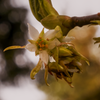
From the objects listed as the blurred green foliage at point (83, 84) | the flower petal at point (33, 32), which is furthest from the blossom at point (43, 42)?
the blurred green foliage at point (83, 84)

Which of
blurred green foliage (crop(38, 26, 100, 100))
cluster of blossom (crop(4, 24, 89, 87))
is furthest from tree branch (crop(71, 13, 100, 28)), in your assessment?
blurred green foliage (crop(38, 26, 100, 100))

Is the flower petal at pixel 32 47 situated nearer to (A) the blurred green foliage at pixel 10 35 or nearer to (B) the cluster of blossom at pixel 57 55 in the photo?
(B) the cluster of blossom at pixel 57 55

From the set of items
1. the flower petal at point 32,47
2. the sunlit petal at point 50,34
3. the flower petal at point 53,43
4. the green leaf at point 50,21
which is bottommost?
the flower petal at point 32,47

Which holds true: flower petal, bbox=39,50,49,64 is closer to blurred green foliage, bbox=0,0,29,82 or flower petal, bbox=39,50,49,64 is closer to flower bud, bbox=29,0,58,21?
flower bud, bbox=29,0,58,21

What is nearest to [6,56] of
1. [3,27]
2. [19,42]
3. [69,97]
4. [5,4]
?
[19,42]

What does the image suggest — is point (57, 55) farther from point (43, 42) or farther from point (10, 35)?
point (10, 35)

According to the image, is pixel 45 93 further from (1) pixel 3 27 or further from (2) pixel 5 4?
(2) pixel 5 4

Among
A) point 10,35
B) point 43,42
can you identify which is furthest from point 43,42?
point 10,35

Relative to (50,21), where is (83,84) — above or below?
below
